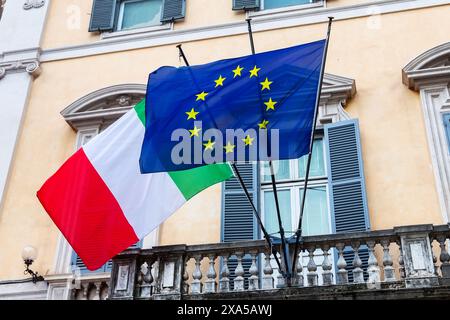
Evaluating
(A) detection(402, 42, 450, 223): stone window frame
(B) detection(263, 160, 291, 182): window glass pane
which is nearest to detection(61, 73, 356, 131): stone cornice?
(B) detection(263, 160, 291, 182): window glass pane

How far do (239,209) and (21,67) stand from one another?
4.65 m

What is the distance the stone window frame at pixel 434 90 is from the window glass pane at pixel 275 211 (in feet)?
6.00

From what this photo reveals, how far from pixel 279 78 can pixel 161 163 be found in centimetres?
157

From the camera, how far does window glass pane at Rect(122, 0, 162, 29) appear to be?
445 inches

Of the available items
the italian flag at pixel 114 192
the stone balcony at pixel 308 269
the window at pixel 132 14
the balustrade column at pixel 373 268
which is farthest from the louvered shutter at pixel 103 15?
the balustrade column at pixel 373 268

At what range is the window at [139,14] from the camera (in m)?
11.3

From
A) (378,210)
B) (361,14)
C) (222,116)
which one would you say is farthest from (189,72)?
(361,14)

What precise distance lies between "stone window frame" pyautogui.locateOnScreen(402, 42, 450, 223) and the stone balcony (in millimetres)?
1383

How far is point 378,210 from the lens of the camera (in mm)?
8203

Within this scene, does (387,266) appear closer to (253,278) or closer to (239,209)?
(253,278)

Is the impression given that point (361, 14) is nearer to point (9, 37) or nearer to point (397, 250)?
point (397, 250)

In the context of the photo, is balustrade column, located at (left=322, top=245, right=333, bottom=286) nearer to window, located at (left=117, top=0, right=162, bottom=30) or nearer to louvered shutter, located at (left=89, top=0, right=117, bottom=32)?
window, located at (left=117, top=0, right=162, bottom=30)

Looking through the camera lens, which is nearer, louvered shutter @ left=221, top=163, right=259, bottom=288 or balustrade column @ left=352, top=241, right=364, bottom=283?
balustrade column @ left=352, top=241, right=364, bottom=283

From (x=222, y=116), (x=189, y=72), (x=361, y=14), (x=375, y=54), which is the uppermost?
(x=361, y=14)
